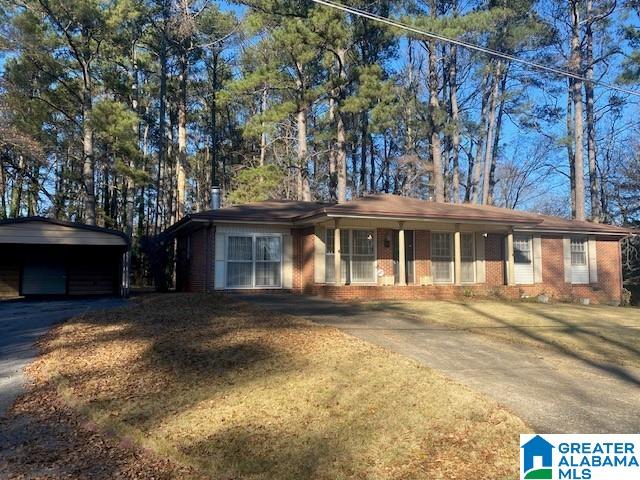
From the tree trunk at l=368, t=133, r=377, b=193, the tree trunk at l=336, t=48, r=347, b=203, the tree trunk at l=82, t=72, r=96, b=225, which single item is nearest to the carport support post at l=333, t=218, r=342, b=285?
the tree trunk at l=336, t=48, r=347, b=203

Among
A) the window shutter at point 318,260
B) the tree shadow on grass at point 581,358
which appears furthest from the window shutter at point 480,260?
the tree shadow on grass at point 581,358

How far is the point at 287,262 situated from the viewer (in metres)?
17.8

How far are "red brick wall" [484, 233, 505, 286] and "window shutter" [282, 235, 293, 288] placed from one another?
23.4 feet

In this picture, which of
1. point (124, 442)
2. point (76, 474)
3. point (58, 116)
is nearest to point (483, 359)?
point (124, 442)

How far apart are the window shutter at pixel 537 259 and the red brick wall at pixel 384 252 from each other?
20.0 feet

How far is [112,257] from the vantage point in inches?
833

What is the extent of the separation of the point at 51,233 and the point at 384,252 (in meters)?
10.8

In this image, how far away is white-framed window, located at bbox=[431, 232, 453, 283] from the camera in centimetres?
1866

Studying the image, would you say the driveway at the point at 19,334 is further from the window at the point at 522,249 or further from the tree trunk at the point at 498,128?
the tree trunk at the point at 498,128

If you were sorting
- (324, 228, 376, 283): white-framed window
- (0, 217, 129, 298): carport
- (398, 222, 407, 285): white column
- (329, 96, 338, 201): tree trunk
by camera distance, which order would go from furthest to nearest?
(329, 96, 338, 201): tree trunk < (0, 217, 129, 298): carport < (324, 228, 376, 283): white-framed window < (398, 222, 407, 285): white column

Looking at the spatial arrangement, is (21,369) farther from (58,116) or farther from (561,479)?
(58,116)

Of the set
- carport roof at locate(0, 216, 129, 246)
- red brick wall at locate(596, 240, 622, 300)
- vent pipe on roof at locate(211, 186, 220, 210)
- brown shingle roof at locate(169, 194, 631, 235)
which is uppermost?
vent pipe on roof at locate(211, 186, 220, 210)

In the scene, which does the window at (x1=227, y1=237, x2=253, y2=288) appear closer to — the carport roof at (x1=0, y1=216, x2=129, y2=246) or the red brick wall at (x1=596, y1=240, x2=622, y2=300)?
the carport roof at (x1=0, y1=216, x2=129, y2=246)

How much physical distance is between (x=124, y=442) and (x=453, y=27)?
71.6 ft
